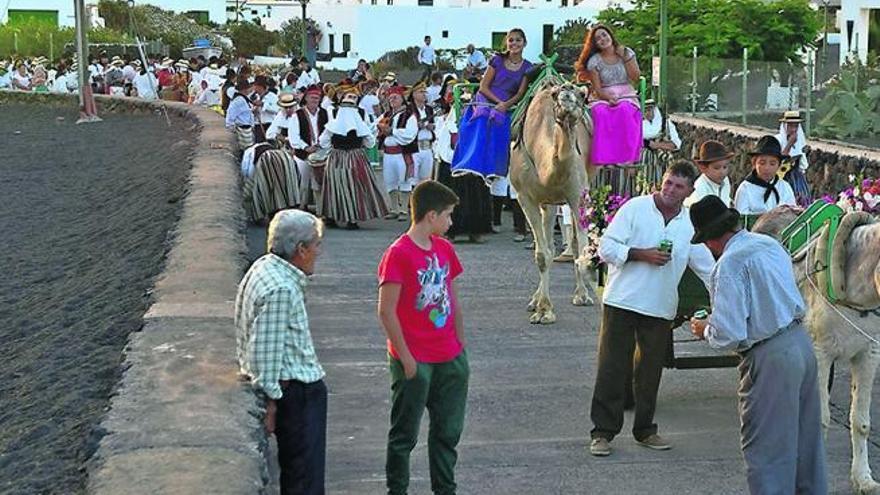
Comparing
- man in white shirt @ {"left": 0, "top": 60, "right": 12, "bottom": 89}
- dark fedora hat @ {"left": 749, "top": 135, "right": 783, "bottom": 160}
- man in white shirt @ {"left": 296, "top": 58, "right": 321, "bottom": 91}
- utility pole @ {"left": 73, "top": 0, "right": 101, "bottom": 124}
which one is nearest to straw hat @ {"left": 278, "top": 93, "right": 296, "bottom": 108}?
man in white shirt @ {"left": 296, "top": 58, "right": 321, "bottom": 91}

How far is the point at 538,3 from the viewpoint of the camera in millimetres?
93500

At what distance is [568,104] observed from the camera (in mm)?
12523

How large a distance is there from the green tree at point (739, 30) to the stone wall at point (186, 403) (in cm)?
2816

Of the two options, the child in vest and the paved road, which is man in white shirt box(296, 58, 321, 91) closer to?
the paved road

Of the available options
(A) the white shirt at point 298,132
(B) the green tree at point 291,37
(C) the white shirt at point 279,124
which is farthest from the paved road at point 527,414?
(B) the green tree at point 291,37

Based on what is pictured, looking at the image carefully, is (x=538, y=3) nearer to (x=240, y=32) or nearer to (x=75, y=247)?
(x=240, y=32)

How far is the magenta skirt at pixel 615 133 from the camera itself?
14.5 metres

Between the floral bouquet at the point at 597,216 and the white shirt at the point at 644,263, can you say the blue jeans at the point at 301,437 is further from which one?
the floral bouquet at the point at 597,216

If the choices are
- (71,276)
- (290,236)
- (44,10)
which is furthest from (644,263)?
(44,10)

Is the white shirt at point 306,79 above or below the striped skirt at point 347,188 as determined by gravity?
above

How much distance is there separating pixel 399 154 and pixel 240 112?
3.84 metres

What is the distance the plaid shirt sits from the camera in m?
6.59

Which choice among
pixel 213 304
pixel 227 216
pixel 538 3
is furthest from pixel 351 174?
pixel 538 3

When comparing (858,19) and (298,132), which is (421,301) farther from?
(858,19)
